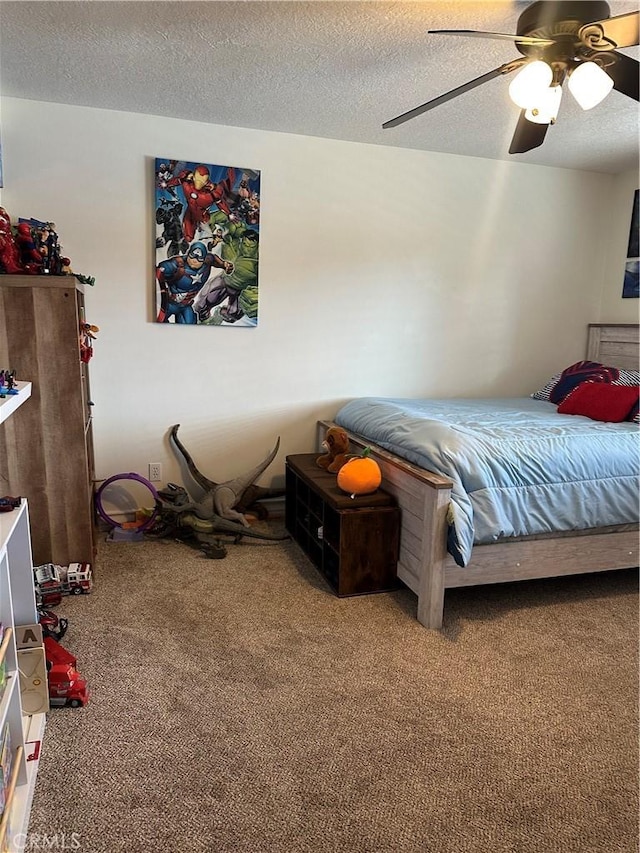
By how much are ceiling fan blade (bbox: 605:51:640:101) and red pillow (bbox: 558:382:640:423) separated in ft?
4.94

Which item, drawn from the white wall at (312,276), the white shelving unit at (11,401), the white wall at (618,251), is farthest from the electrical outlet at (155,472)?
the white wall at (618,251)

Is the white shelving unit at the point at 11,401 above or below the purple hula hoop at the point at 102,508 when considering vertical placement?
above

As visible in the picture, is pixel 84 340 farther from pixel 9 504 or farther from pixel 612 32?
pixel 612 32

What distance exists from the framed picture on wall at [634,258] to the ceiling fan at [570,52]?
2121mm

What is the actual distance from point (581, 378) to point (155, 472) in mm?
2669

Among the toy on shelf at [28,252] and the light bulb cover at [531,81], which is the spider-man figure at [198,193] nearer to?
the toy on shelf at [28,252]

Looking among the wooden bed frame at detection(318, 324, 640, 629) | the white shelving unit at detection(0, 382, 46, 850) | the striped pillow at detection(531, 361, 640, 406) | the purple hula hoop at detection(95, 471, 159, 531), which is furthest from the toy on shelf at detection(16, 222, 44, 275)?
the striped pillow at detection(531, 361, 640, 406)

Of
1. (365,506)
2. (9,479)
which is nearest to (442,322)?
(365,506)

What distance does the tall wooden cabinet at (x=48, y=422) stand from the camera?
7.70ft

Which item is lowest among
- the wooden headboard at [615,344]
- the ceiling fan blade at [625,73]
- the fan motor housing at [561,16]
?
the wooden headboard at [615,344]

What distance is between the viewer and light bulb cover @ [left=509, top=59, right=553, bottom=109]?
177 centimetres

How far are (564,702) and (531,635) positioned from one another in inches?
16.1

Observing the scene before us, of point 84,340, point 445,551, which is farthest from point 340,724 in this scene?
point 84,340

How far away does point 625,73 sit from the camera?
183 centimetres
